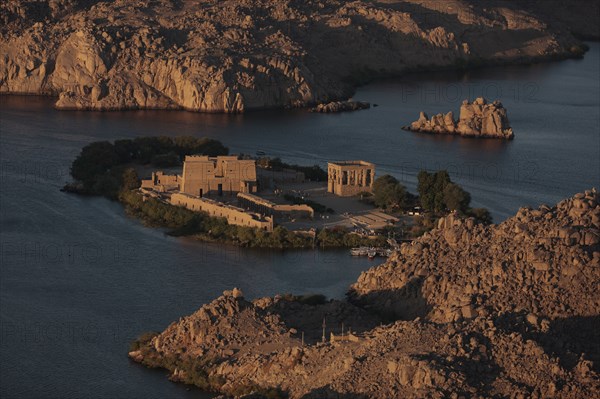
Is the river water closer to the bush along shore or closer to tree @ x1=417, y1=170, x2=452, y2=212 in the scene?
the bush along shore

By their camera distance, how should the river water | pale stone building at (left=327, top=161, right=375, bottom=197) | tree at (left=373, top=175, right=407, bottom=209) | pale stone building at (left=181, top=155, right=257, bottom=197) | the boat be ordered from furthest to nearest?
pale stone building at (left=327, top=161, right=375, bottom=197), pale stone building at (left=181, top=155, right=257, bottom=197), tree at (left=373, top=175, right=407, bottom=209), the boat, the river water

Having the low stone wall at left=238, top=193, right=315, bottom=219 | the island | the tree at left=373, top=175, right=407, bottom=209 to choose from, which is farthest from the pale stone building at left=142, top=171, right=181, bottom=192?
the tree at left=373, top=175, right=407, bottom=209

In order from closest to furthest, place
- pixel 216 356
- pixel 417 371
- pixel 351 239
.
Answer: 1. pixel 417 371
2. pixel 216 356
3. pixel 351 239

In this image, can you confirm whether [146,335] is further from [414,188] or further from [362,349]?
[414,188]

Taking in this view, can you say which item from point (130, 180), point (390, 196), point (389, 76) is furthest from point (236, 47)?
point (390, 196)

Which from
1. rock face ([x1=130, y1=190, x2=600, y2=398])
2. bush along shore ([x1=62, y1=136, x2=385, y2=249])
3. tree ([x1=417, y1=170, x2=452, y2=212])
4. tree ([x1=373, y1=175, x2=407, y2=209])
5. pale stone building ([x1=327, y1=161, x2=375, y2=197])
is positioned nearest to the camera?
rock face ([x1=130, y1=190, x2=600, y2=398])

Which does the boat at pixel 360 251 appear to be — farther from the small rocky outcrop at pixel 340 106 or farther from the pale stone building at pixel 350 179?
the small rocky outcrop at pixel 340 106

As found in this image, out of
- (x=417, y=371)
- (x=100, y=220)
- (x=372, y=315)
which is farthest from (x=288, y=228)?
(x=417, y=371)
